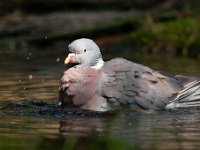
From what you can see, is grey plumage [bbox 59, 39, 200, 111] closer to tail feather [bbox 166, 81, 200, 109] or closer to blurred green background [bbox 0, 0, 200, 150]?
tail feather [bbox 166, 81, 200, 109]

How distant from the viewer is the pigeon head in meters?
7.80

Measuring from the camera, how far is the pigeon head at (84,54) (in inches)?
307

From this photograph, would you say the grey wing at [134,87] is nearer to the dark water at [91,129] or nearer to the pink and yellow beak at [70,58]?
the dark water at [91,129]

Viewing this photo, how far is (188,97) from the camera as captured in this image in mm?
7938

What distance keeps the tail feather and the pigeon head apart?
80cm

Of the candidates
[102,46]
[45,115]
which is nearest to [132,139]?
[45,115]

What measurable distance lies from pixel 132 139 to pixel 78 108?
5.79ft

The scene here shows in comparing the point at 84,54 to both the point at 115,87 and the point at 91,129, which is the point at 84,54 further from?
the point at 91,129

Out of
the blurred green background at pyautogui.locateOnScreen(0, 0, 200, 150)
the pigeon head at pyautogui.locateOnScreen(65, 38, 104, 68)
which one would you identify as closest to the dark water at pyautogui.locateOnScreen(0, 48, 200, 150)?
the blurred green background at pyautogui.locateOnScreen(0, 0, 200, 150)

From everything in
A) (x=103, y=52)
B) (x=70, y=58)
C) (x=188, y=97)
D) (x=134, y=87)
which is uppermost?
(x=103, y=52)

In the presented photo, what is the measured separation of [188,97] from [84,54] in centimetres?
110

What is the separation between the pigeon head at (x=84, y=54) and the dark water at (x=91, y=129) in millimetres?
590

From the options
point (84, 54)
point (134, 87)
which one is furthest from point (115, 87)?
point (84, 54)

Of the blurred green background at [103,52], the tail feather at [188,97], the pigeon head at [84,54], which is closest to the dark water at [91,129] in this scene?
the blurred green background at [103,52]
